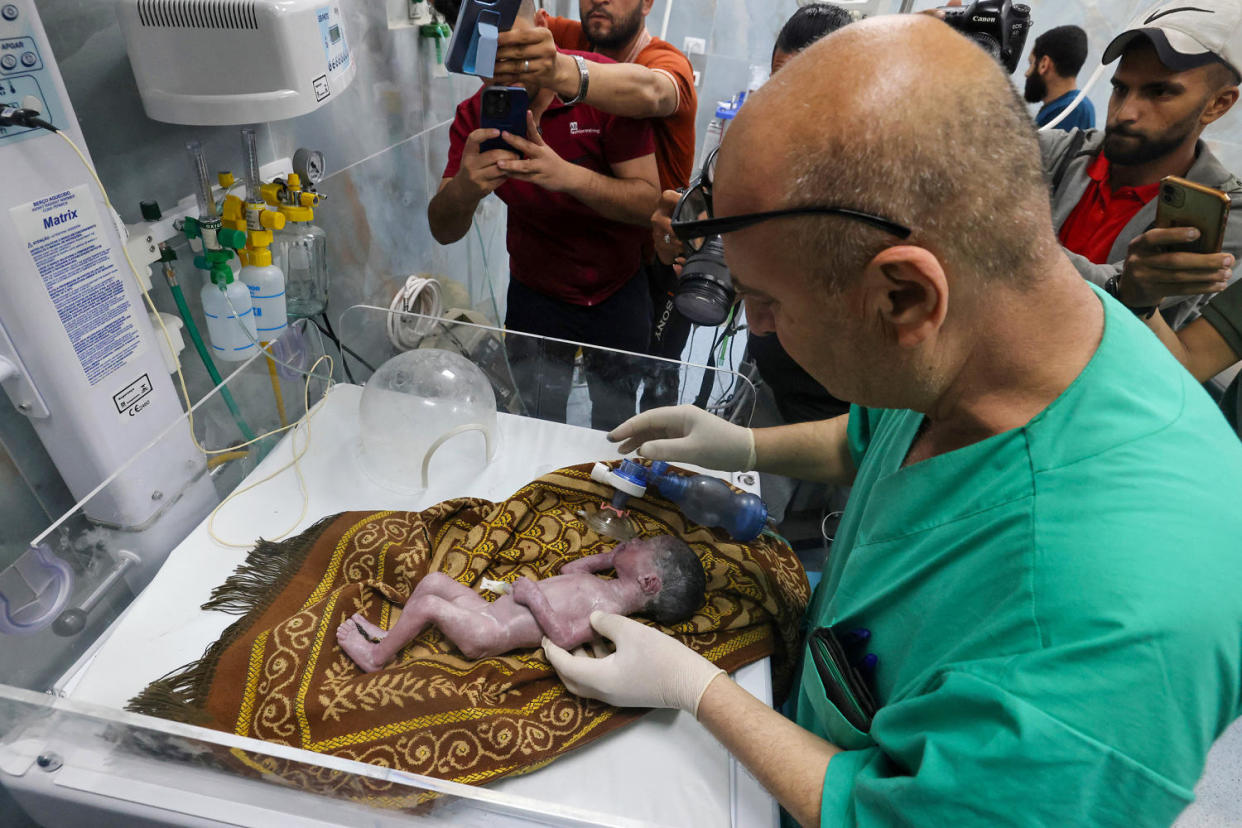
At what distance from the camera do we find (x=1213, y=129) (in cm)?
394

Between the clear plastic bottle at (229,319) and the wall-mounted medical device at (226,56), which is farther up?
the wall-mounted medical device at (226,56)

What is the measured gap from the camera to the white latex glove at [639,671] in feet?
3.49

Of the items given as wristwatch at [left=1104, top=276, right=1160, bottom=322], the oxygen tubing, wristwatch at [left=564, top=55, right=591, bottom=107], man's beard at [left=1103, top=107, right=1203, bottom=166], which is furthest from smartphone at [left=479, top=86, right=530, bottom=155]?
man's beard at [left=1103, top=107, right=1203, bottom=166]

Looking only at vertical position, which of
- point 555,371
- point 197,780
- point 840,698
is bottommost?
point 555,371

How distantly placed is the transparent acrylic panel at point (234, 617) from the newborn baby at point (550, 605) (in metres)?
0.22

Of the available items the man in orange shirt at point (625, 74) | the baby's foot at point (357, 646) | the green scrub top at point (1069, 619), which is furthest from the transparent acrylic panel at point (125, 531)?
the green scrub top at point (1069, 619)

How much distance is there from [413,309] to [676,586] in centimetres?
149

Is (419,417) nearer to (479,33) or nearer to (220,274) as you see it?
(220,274)

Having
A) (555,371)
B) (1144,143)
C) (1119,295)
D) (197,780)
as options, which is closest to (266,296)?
(555,371)

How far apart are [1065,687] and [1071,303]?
416mm

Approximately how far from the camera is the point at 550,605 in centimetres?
135

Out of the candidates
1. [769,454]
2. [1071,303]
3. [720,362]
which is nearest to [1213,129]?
[720,362]

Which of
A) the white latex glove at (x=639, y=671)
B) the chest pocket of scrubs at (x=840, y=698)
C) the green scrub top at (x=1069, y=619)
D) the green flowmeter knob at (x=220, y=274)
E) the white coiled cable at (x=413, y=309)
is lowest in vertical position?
the white coiled cable at (x=413, y=309)

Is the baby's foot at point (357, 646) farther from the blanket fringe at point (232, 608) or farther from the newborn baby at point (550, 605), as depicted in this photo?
the blanket fringe at point (232, 608)
